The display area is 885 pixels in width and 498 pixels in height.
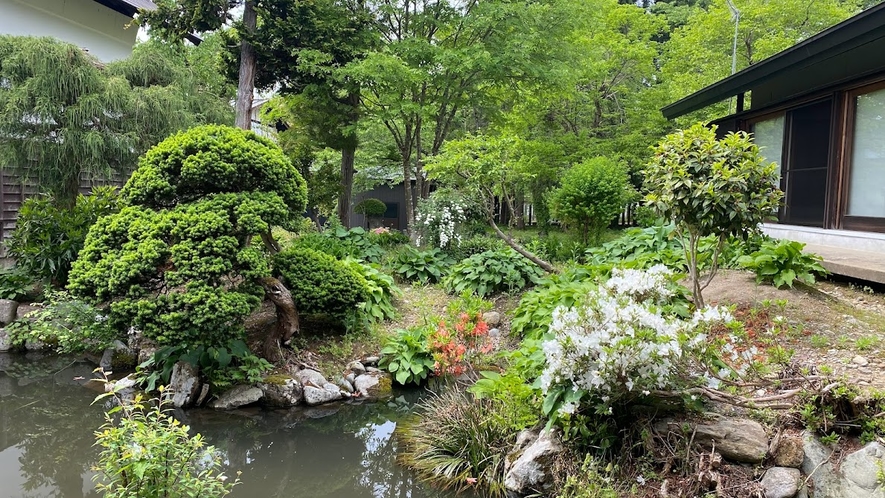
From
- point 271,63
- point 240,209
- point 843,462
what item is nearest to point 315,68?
point 271,63

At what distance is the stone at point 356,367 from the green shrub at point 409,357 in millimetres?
202

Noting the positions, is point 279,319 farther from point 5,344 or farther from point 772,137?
point 772,137

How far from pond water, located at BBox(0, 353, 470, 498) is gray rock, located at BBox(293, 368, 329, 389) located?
0.30 m

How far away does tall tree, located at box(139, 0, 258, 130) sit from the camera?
352 inches

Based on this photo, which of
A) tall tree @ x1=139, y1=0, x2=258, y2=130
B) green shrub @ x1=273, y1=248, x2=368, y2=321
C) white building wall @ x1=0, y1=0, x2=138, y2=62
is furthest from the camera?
white building wall @ x1=0, y1=0, x2=138, y2=62

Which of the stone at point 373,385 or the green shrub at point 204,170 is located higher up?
the green shrub at point 204,170

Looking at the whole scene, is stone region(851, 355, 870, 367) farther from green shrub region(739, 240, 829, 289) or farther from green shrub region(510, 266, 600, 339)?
green shrub region(510, 266, 600, 339)

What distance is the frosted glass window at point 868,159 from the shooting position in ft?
19.4

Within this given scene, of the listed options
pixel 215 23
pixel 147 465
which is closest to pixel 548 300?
pixel 147 465

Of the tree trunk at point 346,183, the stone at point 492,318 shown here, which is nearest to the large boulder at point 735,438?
the stone at point 492,318

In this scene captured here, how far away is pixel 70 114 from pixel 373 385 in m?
5.66

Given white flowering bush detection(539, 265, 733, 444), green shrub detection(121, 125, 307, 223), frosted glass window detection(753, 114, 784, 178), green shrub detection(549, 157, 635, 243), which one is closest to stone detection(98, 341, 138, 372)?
green shrub detection(121, 125, 307, 223)

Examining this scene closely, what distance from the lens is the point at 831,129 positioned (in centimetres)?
646

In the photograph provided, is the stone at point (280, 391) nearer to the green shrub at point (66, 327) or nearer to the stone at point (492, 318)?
the green shrub at point (66, 327)
